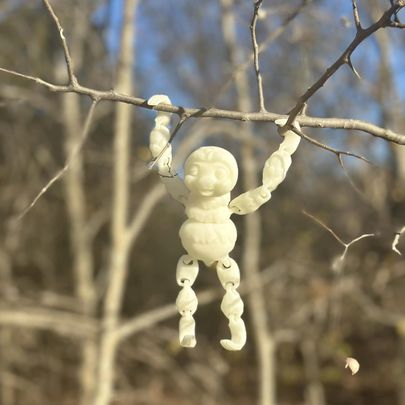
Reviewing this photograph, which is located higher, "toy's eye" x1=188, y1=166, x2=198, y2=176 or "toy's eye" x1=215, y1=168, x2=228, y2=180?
"toy's eye" x1=188, y1=166, x2=198, y2=176

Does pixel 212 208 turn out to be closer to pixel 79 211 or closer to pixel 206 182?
pixel 206 182

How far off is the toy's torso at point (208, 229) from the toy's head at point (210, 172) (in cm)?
2

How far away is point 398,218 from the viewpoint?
3010 mm

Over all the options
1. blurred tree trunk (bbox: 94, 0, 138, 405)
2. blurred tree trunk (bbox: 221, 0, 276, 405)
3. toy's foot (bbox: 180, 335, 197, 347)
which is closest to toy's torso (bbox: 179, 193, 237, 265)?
toy's foot (bbox: 180, 335, 197, 347)

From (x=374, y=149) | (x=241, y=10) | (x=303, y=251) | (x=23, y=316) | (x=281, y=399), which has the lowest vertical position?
(x=23, y=316)

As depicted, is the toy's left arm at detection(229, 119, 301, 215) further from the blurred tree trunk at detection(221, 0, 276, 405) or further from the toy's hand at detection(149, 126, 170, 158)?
the blurred tree trunk at detection(221, 0, 276, 405)

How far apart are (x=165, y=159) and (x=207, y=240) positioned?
13 cm

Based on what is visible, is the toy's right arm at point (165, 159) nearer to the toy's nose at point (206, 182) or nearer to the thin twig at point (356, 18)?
the toy's nose at point (206, 182)

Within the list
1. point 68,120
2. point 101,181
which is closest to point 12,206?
point 101,181

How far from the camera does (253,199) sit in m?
0.79

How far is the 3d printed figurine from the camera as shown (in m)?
0.78

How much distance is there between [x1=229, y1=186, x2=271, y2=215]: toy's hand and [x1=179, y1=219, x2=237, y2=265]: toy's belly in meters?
0.03

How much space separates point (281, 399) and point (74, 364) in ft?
6.15

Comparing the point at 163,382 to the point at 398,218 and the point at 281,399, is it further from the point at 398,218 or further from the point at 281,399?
the point at 398,218
